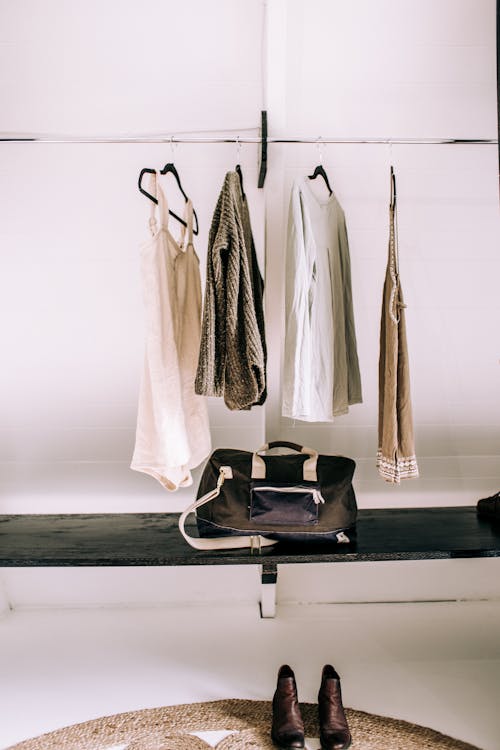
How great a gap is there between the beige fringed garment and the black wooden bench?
10.9 inches

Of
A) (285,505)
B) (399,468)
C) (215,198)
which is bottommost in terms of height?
(285,505)

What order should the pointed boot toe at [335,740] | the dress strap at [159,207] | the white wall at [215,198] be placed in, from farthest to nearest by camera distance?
the white wall at [215,198], the dress strap at [159,207], the pointed boot toe at [335,740]

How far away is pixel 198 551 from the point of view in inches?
67.1

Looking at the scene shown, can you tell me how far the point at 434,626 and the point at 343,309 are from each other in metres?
1.43

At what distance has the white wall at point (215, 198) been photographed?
6.23 ft

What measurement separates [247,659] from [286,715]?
0.36 m

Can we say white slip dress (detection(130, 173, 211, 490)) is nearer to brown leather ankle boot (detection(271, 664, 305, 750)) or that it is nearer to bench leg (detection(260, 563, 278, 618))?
bench leg (detection(260, 563, 278, 618))

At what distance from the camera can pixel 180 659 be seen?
76.5 inches

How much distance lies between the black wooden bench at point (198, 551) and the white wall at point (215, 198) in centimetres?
26

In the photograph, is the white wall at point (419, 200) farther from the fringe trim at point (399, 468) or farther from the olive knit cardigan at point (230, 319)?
the fringe trim at point (399, 468)

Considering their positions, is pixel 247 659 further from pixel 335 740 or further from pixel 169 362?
pixel 169 362

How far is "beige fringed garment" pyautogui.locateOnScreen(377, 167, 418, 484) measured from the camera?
165cm

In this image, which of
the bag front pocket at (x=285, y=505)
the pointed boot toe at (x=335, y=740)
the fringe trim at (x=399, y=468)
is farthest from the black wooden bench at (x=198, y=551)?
the pointed boot toe at (x=335, y=740)

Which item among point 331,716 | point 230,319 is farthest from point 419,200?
point 331,716
